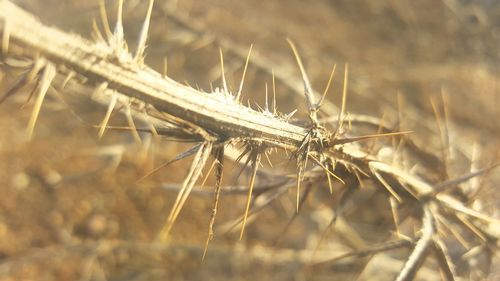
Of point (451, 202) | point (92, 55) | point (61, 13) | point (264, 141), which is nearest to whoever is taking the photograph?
point (92, 55)

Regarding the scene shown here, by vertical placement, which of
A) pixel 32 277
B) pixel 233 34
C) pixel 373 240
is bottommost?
pixel 32 277

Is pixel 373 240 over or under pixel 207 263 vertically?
over

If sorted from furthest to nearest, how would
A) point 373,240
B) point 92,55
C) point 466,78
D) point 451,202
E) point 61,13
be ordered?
point 466,78 < point 373,240 < point 61,13 < point 451,202 < point 92,55

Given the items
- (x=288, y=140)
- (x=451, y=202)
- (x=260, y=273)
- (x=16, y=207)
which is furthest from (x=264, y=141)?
(x=16, y=207)

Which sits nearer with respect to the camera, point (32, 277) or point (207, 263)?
point (207, 263)

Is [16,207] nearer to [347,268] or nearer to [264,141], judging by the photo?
[347,268]

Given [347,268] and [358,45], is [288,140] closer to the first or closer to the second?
[347,268]
